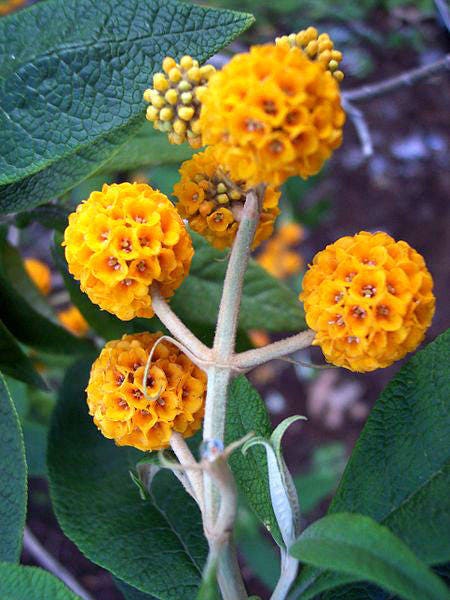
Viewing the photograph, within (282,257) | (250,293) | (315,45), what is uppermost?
(315,45)

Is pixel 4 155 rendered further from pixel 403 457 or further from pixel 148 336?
pixel 403 457

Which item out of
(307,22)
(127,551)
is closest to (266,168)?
(127,551)

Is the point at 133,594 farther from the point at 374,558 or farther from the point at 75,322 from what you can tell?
the point at 75,322

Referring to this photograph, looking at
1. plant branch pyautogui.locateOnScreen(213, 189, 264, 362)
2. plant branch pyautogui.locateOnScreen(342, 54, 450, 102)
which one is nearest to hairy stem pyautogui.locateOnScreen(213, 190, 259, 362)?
plant branch pyautogui.locateOnScreen(213, 189, 264, 362)

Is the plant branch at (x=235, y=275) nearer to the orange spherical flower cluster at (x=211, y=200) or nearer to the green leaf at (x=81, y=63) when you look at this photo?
the orange spherical flower cluster at (x=211, y=200)

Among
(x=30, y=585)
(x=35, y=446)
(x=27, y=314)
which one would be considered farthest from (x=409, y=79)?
(x=30, y=585)

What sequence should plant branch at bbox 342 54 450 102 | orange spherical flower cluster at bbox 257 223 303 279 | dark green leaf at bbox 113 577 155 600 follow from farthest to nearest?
orange spherical flower cluster at bbox 257 223 303 279 < plant branch at bbox 342 54 450 102 < dark green leaf at bbox 113 577 155 600

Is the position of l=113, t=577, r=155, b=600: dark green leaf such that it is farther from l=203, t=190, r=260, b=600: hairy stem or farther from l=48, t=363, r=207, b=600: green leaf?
l=203, t=190, r=260, b=600: hairy stem
